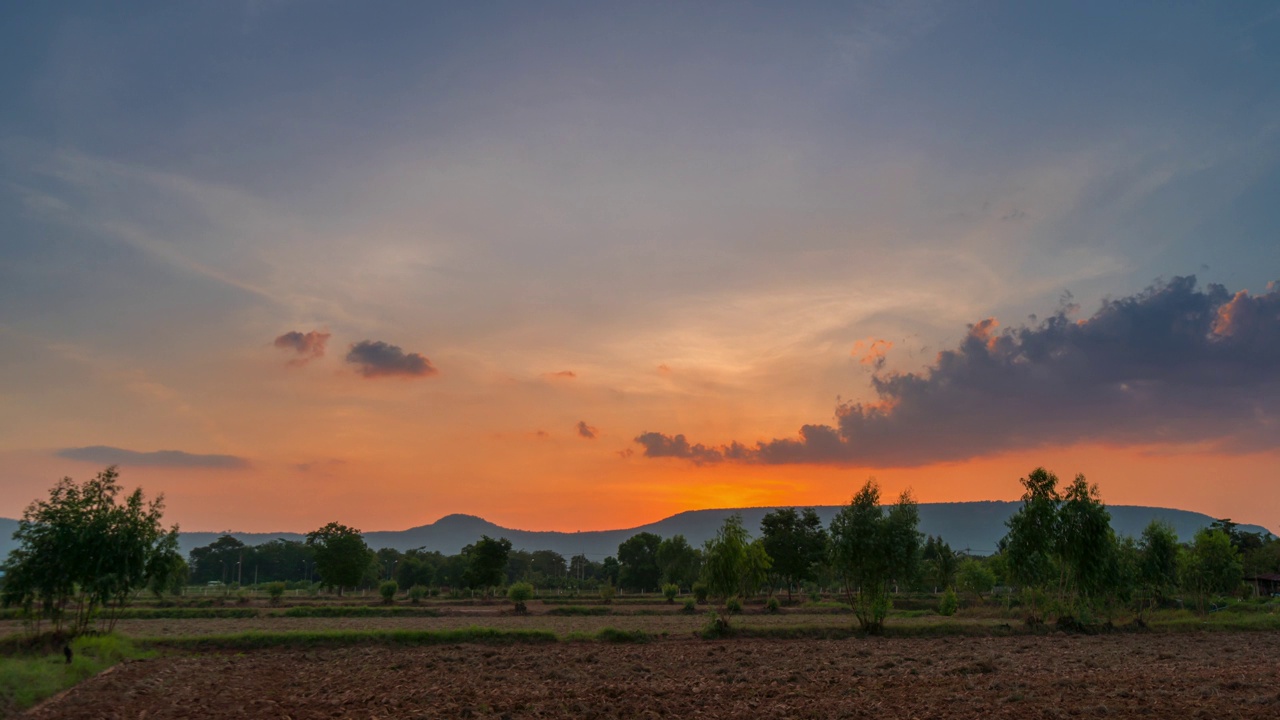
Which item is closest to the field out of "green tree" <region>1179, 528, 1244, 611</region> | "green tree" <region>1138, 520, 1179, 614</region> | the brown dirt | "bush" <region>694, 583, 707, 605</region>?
the brown dirt

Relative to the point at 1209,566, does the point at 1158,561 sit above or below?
above

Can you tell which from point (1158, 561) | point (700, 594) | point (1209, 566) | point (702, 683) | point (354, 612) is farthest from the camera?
point (700, 594)

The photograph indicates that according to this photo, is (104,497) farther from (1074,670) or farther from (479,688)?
(1074,670)

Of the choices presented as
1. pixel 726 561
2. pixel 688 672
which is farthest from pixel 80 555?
pixel 726 561

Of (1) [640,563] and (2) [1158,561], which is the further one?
(1) [640,563]

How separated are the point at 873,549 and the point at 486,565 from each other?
49626mm

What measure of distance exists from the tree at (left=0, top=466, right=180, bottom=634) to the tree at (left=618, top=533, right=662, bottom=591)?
79371mm

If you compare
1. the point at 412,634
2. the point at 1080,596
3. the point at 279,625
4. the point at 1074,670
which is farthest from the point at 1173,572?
the point at 279,625

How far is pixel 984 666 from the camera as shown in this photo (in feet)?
85.7

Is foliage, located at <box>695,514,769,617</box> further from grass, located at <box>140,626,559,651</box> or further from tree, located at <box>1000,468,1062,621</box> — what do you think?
tree, located at <box>1000,468,1062,621</box>

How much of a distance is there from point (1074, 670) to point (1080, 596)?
2265cm

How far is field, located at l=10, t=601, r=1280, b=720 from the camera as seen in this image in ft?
63.9

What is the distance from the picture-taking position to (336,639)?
36812 mm

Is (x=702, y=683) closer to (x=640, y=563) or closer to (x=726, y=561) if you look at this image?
(x=726, y=561)
